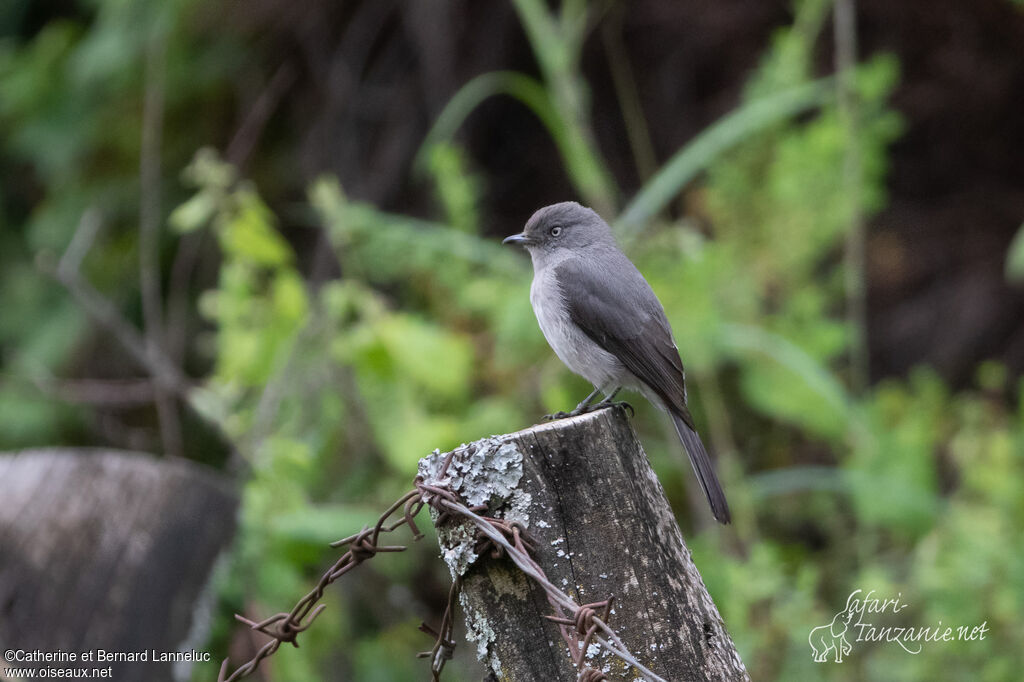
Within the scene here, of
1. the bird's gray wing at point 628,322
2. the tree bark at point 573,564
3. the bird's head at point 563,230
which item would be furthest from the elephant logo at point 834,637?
the tree bark at point 573,564

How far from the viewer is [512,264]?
4836mm

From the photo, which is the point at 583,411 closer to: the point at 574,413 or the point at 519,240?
the point at 574,413

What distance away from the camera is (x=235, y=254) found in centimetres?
443

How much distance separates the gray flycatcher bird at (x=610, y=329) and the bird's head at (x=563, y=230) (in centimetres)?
12

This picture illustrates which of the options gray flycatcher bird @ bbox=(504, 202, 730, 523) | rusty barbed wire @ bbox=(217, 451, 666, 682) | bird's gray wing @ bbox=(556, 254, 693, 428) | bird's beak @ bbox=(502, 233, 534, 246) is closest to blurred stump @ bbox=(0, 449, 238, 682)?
rusty barbed wire @ bbox=(217, 451, 666, 682)

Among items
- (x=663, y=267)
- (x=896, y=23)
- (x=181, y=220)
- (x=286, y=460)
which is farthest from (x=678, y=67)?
(x=286, y=460)

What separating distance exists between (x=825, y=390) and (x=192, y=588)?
2.73 meters

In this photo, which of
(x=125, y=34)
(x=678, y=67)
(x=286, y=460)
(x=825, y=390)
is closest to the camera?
(x=286, y=460)

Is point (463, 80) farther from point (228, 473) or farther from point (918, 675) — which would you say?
point (918, 675)

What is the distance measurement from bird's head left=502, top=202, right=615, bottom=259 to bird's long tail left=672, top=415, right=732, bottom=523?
39.8 inches

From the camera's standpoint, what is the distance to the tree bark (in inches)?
74.4

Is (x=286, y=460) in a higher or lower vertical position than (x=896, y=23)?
lower

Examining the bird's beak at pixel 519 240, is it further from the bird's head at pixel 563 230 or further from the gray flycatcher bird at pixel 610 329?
the gray flycatcher bird at pixel 610 329

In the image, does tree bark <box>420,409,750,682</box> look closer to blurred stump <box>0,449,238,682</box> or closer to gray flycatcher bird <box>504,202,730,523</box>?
blurred stump <box>0,449,238,682</box>
